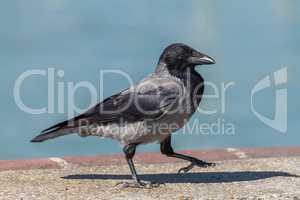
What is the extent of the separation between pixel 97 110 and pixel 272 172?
239 centimetres

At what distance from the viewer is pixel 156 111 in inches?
304

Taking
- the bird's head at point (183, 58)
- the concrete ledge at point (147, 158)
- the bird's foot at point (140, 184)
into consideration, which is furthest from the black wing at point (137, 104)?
the concrete ledge at point (147, 158)

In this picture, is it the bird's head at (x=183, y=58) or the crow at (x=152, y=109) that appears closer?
the crow at (x=152, y=109)

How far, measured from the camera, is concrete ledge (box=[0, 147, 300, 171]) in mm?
9172

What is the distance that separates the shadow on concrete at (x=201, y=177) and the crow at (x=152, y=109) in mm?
173

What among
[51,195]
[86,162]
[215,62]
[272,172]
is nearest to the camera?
[51,195]

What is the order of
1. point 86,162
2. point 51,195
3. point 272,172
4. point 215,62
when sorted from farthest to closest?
point 86,162 → point 272,172 → point 215,62 → point 51,195

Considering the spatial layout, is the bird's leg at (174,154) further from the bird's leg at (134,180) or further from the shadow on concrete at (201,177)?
the bird's leg at (134,180)

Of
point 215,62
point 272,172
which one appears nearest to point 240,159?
point 272,172

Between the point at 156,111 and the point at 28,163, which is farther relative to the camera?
the point at 28,163

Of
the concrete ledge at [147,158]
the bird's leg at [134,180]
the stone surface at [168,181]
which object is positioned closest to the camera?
the stone surface at [168,181]

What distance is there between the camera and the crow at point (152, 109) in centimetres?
773

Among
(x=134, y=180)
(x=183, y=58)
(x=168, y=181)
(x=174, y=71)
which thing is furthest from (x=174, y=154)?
(x=183, y=58)

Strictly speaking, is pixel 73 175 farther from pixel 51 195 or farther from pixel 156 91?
pixel 156 91
